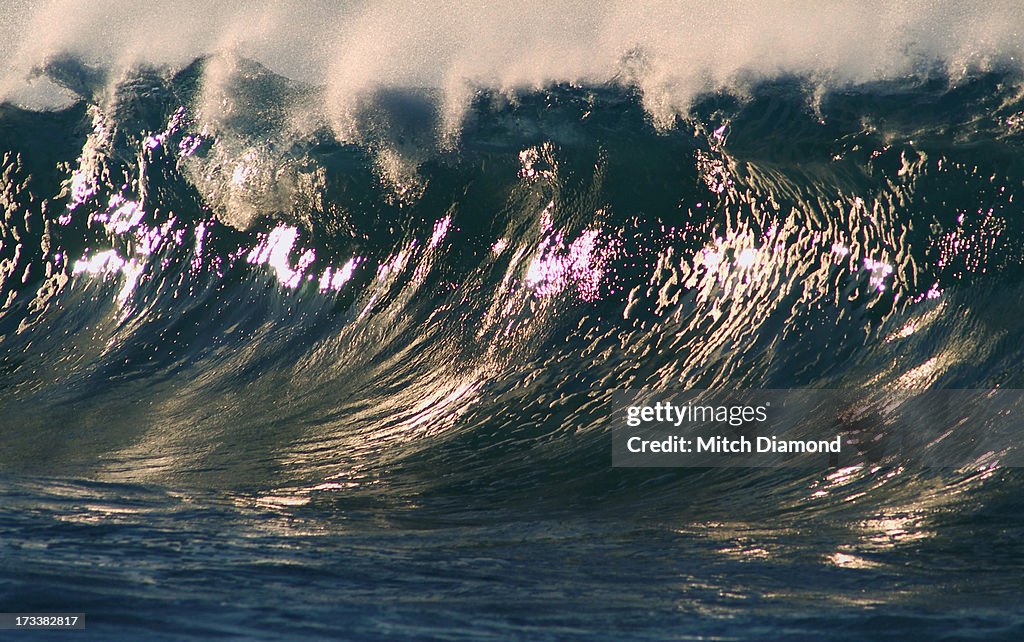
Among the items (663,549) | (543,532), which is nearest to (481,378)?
(543,532)

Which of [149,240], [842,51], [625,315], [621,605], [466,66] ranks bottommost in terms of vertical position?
[621,605]

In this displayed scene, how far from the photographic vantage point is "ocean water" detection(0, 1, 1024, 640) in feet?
11.6

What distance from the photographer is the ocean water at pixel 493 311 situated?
3545mm

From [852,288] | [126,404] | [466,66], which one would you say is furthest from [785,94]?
[126,404]

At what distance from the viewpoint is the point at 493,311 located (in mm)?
6859

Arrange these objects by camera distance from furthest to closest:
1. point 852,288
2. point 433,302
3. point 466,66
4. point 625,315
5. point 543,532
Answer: point 466,66, point 433,302, point 625,315, point 852,288, point 543,532

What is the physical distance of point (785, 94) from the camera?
666 centimetres

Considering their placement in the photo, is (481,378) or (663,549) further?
(481,378)

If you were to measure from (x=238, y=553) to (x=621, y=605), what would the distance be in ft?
5.04

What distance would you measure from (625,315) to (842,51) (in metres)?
2.26

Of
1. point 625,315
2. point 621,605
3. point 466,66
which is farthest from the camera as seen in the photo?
point 466,66

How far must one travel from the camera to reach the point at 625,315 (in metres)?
6.49

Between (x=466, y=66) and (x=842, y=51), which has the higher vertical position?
(x=466, y=66)

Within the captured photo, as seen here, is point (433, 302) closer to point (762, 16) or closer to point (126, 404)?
point (126, 404)
